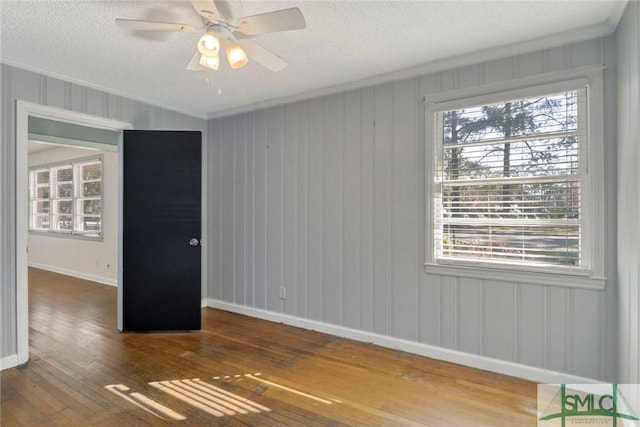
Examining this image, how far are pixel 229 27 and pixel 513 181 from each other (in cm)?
224

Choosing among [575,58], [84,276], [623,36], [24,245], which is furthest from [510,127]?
[84,276]

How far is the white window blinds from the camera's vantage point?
94.4 inches

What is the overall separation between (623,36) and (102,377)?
416 centimetres

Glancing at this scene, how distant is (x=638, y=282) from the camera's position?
1812 mm

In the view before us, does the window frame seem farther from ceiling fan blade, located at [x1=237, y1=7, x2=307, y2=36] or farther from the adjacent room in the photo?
ceiling fan blade, located at [x1=237, y1=7, x2=307, y2=36]

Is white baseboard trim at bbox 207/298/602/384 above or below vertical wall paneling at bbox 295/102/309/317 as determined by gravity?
below

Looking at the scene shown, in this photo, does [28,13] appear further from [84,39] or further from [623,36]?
[623,36]

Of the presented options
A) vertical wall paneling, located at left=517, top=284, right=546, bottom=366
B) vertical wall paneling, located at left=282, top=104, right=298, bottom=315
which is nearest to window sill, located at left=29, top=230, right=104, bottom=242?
vertical wall paneling, located at left=282, top=104, right=298, bottom=315

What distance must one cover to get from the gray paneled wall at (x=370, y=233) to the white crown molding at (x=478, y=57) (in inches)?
2.1

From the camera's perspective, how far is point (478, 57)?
2672 mm

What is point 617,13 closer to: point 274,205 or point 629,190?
point 629,190

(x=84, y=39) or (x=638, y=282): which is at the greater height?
(x=84, y=39)

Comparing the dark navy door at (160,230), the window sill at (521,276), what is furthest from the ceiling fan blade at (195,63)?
the window sill at (521,276)

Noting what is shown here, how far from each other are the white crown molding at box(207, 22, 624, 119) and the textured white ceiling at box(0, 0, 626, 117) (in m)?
0.02
